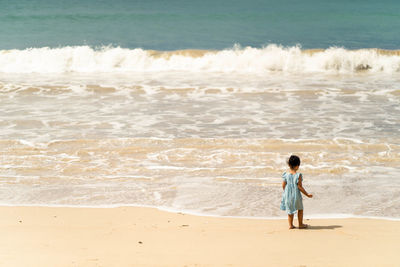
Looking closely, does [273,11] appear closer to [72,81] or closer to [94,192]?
[72,81]

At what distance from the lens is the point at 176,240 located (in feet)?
17.2

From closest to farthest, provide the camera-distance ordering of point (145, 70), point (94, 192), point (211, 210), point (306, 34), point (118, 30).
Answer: point (211, 210) < point (94, 192) < point (145, 70) < point (306, 34) < point (118, 30)

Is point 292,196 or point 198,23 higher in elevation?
point 198,23

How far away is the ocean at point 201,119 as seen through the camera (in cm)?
705

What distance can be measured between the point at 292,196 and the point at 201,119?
5992 millimetres

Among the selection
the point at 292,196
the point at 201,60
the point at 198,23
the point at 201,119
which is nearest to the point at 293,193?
the point at 292,196

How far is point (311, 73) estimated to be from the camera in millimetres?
18906

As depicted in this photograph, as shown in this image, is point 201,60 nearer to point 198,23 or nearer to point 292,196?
point 198,23

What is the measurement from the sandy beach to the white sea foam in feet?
46.4

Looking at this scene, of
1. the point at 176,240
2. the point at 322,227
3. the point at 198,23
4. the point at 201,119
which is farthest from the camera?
the point at 198,23

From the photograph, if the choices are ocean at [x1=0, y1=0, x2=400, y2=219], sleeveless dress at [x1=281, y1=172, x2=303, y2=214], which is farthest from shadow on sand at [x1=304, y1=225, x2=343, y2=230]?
ocean at [x1=0, y1=0, x2=400, y2=219]

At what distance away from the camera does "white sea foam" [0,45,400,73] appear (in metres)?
Answer: 19.6

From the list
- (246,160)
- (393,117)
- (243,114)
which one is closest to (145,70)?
(243,114)

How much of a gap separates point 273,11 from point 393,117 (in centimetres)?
2670
